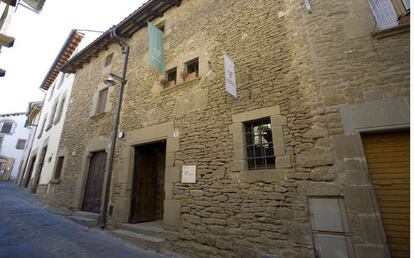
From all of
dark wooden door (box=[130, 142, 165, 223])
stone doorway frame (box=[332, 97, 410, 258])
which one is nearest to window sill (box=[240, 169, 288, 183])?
stone doorway frame (box=[332, 97, 410, 258])

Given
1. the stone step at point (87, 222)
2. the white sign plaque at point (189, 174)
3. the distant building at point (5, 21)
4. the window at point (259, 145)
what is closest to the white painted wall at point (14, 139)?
the stone step at point (87, 222)

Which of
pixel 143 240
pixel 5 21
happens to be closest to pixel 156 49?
pixel 5 21

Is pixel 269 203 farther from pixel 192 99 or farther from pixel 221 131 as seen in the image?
pixel 192 99

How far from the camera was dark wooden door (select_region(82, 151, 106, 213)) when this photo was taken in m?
6.49

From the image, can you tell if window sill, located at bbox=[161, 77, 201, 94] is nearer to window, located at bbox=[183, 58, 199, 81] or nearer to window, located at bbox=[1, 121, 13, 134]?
window, located at bbox=[183, 58, 199, 81]

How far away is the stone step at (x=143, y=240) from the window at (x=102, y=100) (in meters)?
4.55

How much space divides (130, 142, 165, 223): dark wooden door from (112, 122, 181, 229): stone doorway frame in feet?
0.57

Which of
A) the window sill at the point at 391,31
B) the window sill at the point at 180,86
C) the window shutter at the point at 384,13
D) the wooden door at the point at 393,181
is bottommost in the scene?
the wooden door at the point at 393,181

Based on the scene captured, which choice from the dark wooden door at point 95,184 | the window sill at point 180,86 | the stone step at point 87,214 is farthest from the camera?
the dark wooden door at point 95,184

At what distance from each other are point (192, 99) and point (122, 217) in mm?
3390

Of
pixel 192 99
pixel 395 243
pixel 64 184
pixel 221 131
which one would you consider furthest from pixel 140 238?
pixel 64 184

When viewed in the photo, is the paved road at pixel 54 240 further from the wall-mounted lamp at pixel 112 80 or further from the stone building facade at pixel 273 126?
the wall-mounted lamp at pixel 112 80

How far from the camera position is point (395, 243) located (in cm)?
269

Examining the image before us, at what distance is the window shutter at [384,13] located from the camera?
3.46 metres
